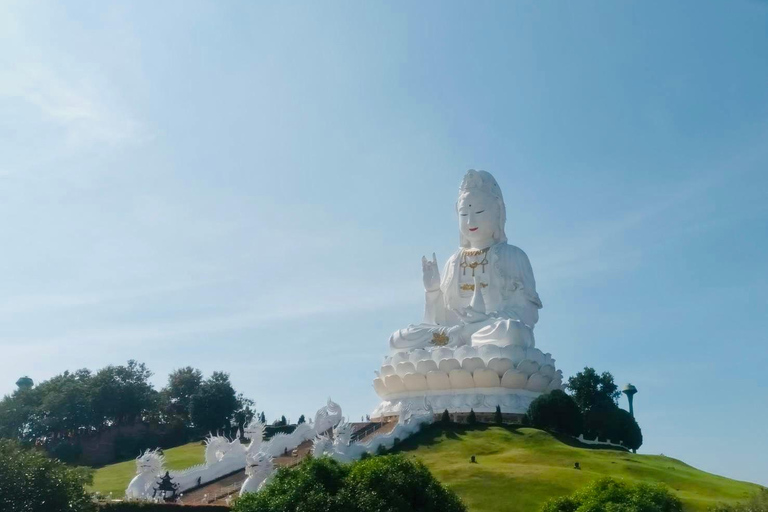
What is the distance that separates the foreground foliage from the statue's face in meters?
22.3

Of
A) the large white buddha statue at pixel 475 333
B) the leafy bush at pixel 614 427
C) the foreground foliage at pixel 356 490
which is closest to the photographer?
the foreground foliage at pixel 356 490

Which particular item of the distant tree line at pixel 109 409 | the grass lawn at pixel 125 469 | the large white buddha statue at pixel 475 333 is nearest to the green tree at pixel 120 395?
the distant tree line at pixel 109 409

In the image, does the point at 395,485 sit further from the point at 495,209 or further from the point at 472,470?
the point at 495,209

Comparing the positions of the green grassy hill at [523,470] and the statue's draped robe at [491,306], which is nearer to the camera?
the green grassy hill at [523,470]

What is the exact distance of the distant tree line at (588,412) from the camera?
29.8 metres

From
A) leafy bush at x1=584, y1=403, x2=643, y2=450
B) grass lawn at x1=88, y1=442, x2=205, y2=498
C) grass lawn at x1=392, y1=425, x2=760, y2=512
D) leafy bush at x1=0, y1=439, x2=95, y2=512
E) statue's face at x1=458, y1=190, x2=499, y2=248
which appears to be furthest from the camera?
statue's face at x1=458, y1=190, x2=499, y2=248

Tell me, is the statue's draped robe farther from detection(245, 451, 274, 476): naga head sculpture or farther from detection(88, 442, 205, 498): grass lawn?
detection(245, 451, 274, 476): naga head sculpture

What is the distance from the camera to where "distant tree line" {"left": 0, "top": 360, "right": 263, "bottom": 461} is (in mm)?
40219

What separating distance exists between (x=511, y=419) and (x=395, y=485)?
17374 mm

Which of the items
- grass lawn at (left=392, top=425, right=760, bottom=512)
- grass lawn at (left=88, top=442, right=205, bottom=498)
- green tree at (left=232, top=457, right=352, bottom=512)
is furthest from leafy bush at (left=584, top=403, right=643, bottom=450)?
green tree at (left=232, top=457, right=352, bottom=512)

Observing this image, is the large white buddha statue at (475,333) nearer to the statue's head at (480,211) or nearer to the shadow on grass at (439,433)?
the statue's head at (480,211)

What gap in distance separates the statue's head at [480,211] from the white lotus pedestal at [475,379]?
6135 millimetres

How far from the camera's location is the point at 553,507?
53.4 feet

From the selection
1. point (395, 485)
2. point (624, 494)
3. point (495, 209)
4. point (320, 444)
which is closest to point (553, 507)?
point (624, 494)
